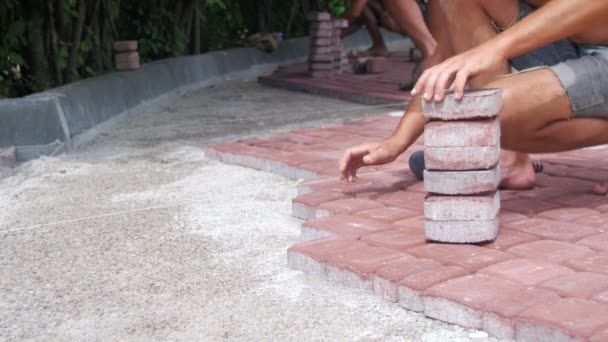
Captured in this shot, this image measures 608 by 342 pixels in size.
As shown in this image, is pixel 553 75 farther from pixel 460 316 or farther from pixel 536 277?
pixel 460 316

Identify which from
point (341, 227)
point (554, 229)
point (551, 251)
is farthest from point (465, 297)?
point (341, 227)

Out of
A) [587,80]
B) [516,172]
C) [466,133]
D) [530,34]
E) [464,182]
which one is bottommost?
[516,172]

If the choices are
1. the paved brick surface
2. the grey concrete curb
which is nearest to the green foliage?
the grey concrete curb

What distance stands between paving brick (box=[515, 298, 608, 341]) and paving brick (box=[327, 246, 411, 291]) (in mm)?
543

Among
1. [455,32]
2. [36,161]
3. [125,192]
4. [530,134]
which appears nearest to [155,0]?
[36,161]

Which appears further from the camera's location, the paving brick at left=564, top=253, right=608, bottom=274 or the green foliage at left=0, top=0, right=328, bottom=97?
the green foliage at left=0, top=0, right=328, bottom=97

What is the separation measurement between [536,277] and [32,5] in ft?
15.1

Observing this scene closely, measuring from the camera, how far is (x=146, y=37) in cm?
838

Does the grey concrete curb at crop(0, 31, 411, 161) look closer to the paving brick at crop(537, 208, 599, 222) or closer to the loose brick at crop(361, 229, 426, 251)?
the loose brick at crop(361, 229, 426, 251)

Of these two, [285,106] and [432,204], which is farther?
[285,106]

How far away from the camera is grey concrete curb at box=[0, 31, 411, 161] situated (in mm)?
5145

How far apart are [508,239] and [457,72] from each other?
21.6 inches

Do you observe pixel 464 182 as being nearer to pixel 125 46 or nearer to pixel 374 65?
pixel 125 46

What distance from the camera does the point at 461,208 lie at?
2.85 metres
